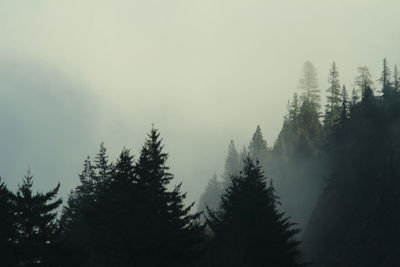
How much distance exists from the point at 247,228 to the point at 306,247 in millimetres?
39786

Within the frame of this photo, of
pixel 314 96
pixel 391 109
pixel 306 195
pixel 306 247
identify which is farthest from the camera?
pixel 314 96

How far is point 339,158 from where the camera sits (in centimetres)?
8738

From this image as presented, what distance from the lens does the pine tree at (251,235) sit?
37938 millimetres

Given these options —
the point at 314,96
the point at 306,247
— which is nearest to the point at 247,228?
the point at 306,247

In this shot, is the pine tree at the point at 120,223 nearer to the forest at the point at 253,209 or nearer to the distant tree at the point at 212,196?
the forest at the point at 253,209

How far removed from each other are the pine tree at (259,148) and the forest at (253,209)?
72 centimetres

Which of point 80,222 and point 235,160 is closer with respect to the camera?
point 80,222

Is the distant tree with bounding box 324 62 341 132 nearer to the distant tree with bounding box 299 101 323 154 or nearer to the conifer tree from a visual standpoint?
the distant tree with bounding box 299 101 323 154

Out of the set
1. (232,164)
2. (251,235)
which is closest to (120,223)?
(251,235)

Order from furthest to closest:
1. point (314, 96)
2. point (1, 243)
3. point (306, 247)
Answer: point (314, 96), point (306, 247), point (1, 243)

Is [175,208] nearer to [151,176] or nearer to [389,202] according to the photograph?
[151,176]

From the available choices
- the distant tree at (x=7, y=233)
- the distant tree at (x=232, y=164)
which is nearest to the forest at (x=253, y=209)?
the distant tree at (x=7, y=233)

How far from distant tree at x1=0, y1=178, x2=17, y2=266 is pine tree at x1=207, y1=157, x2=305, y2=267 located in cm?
1427

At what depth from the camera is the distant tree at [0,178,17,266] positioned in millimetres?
28594
